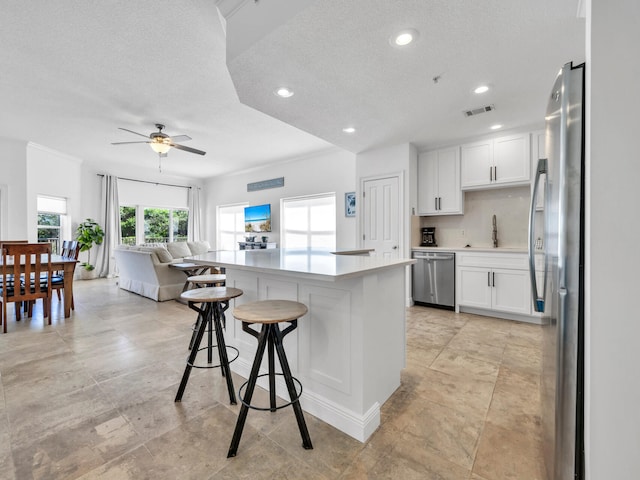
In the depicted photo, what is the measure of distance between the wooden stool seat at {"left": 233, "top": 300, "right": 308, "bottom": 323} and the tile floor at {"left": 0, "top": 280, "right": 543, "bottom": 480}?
2.22 ft

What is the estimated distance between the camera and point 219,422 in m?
1.66

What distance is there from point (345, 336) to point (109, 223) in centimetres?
775

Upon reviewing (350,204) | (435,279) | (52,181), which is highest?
(52,181)

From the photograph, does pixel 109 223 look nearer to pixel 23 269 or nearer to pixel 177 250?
pixel 177 250

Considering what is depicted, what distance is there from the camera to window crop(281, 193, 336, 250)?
615cm

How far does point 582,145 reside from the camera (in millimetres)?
931

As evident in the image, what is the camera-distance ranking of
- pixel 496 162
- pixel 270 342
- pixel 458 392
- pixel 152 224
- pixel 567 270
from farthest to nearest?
pixel 152 224 → pixel 496 162 → pixel 458 392 → pixel 270 342 → pixel 567 270

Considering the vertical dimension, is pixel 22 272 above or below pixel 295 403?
above

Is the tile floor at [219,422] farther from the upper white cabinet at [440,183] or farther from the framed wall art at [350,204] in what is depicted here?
the framed wall art at [350,204]

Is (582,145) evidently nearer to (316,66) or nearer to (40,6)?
(316,66)

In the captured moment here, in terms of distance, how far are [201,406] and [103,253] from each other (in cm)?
699

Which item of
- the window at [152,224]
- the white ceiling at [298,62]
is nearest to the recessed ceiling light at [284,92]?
the white ceiling at [298,62]

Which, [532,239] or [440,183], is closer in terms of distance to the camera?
[532,239]

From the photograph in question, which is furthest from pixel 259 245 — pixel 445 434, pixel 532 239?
pixel 532 239
